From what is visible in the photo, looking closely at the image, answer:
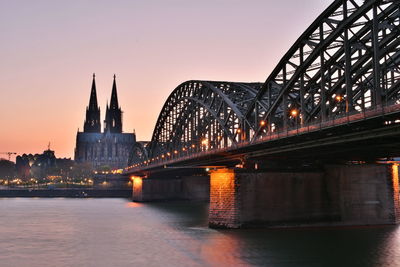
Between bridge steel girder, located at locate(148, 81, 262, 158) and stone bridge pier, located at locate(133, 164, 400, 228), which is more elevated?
bridge steel girder, located at locate(148, 81, 262, 158)

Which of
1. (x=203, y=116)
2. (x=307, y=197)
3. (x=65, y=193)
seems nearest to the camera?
(x=307, y=197)

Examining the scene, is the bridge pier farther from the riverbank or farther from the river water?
the riverbank

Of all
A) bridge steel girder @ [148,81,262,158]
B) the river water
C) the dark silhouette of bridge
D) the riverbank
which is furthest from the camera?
the riverbank

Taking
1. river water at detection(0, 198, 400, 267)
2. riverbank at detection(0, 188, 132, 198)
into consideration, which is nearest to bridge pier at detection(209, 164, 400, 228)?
river water at detection(0, 198, 400, 267)

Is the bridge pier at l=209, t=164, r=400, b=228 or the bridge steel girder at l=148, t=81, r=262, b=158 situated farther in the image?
the bridge steel girder at l=148, t=81, r=262, b=158

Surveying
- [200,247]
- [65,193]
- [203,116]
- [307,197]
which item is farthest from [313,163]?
[65,193]

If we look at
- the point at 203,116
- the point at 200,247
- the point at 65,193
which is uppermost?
the point at 203,116

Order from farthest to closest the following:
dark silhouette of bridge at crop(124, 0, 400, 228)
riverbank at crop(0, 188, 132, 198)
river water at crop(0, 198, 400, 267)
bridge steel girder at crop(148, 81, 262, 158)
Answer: riverbank at crop(0, 188, 132, 198) → bridge steel girder at crop(148, 81, 262, 158) → dark silhouette of bridge at crop(124, 0, 400, 228) → river water at crop(0, 198, 400, 267)

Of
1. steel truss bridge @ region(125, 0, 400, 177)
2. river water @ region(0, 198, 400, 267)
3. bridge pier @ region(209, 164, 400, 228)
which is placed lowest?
river water @ region(0, 198, 400, 267)

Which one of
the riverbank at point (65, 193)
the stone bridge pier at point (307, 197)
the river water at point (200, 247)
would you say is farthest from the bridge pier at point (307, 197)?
the riverbank at point (65, 193)

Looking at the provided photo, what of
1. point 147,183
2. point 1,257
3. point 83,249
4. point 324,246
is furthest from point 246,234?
point 147,183

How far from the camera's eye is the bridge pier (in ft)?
171

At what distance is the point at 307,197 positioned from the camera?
53.4 meters

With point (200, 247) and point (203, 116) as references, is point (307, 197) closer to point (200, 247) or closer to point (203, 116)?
point (200, 247)
